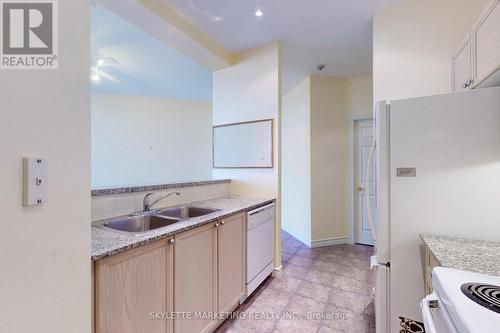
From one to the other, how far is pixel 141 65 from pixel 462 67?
358cm

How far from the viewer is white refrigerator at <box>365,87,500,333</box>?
4.11ft

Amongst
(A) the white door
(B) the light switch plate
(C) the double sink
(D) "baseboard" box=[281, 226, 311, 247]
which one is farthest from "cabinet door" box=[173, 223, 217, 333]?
(A) the white door

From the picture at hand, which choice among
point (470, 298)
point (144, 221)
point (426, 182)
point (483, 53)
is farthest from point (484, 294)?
point (144, 221)

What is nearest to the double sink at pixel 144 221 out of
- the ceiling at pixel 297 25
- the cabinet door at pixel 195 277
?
the cabinet door at pixel 195 277

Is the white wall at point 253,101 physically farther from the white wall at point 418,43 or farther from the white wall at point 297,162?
the white wall at point 297,162

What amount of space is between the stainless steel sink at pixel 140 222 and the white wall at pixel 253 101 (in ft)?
4.28

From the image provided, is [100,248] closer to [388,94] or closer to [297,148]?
[388,94]

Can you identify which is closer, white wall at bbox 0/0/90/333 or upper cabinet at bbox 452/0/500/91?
white wall at bbox 0/0/90/333

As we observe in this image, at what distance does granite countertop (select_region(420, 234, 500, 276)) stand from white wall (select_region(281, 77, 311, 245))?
2460 millimetres

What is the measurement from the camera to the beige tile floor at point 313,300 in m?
1.84

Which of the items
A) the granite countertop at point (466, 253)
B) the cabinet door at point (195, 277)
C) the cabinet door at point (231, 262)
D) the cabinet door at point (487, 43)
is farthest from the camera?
the cabinet door at point (231, 262)

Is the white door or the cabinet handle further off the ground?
the cabinet handle

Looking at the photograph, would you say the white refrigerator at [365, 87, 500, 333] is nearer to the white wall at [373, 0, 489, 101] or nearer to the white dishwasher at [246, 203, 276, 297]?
the white wall at [373, 0, 489, 101]

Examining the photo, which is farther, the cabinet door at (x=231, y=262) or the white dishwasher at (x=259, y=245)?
the white dishwasher at (x=259, y=245)
